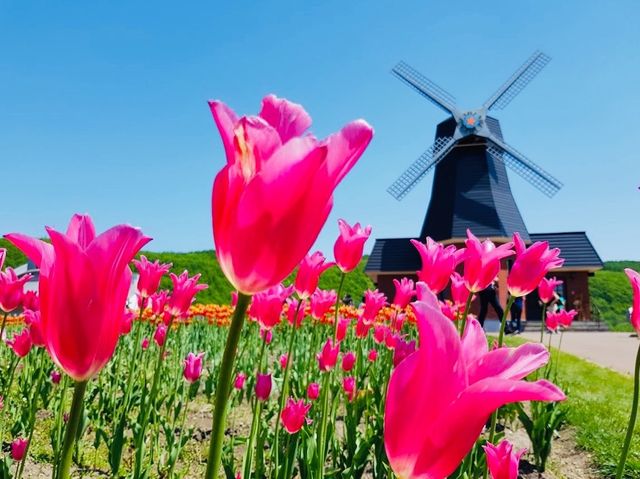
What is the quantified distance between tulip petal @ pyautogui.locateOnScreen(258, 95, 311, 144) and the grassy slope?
397cm

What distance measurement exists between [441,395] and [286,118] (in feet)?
→ 1.37

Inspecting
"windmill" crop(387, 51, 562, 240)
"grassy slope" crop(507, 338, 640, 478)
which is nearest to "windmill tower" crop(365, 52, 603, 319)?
"windmill" crop(387, 51, 562, 240)

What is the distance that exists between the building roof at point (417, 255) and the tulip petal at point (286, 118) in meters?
28.6

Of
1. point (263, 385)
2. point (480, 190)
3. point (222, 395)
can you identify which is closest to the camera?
point (222, 395)

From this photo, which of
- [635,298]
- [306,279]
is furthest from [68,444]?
[306,279]

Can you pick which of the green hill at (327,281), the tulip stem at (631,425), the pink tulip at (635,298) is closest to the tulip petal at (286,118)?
the tulip stem at (631,425)

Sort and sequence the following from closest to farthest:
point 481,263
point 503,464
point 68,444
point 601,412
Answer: point 68,444, point 503,464, point 481,263, point 601,412

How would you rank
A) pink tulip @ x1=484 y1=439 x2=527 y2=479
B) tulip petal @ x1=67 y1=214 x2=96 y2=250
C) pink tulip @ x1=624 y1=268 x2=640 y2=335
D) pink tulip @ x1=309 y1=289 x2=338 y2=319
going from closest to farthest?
tulip petal @ x1=67 y1=214 x2=96 y2=250
pink tulip @ x1=484 y1=439 x2=527 y2=479
pink tulip @ x1=624 y1=268 x2=640 y2=335
pink tulip @ x1=309 y1=289 x2=338 y2=319

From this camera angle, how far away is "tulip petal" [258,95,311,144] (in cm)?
68

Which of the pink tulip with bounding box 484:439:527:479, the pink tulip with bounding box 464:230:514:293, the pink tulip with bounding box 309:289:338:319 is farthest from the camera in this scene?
the pink tulip with bounding box 309:289:338:319

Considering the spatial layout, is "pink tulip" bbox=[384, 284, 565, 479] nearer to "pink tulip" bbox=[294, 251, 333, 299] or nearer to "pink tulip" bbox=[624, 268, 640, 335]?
"pink tulip" bbox=[624, 268, 640, 335]

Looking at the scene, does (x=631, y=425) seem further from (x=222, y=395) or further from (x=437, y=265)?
(x=222, y=395)

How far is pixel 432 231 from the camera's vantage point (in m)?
28.3

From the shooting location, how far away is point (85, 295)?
696mm
